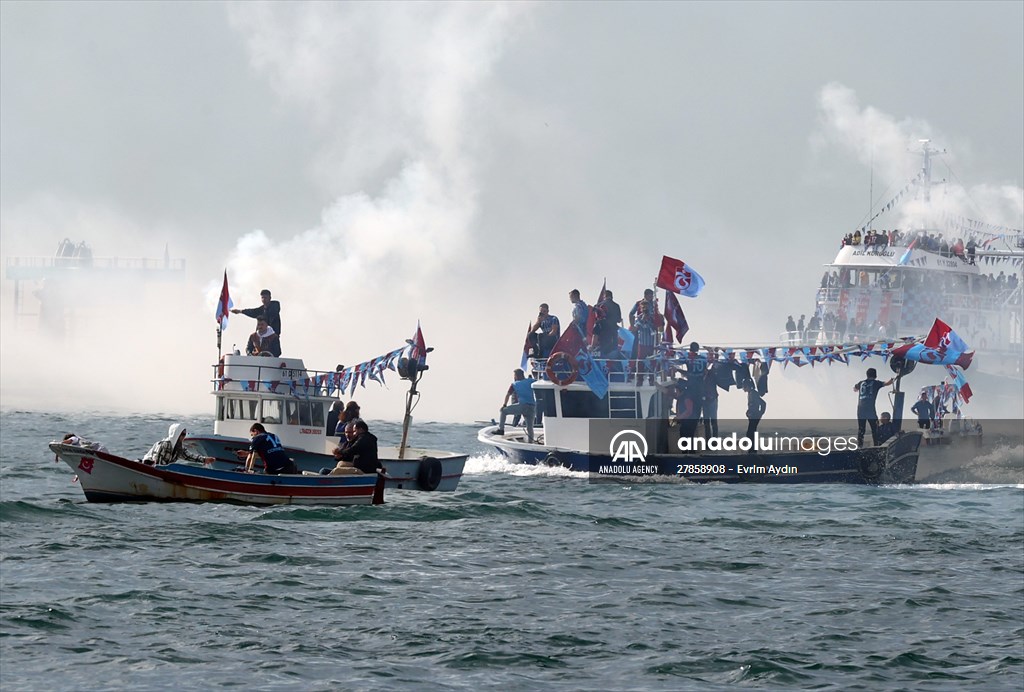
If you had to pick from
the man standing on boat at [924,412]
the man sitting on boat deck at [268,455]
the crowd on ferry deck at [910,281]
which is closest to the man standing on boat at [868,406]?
the man standing on boat at [924,412]

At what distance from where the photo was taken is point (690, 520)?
1217 inches

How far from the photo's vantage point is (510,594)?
2159 centimetres

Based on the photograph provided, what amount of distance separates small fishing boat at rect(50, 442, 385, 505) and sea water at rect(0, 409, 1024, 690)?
47 cm

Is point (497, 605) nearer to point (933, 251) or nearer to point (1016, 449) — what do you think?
point (1016, 449)

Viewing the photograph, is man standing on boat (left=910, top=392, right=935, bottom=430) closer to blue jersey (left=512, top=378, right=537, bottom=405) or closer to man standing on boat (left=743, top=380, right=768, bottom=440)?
man standing on boat (left=743, top=380, right=768, bottom=440)

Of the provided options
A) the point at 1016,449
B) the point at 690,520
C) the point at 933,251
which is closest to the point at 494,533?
the point at 690,520

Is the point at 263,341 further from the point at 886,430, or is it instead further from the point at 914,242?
the point at 914,242

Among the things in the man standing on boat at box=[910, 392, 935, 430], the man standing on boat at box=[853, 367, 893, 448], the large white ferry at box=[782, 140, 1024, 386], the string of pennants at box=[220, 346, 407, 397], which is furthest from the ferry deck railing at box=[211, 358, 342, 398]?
the large white ferry at box=[782, 140, 1024, 386]

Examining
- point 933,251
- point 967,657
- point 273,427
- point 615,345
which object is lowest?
point 967,657

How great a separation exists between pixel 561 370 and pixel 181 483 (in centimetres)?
1367

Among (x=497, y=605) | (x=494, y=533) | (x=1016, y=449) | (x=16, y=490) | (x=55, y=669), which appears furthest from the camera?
(x=1016, y=449)

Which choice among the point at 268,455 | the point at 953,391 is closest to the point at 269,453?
the point at 268,455

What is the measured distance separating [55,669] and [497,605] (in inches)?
271

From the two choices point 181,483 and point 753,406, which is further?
point 753,406
